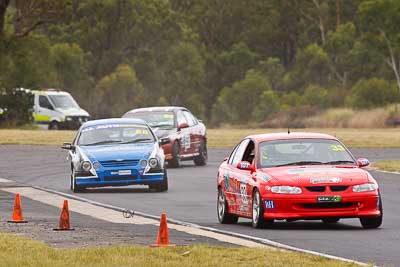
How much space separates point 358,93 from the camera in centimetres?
8269

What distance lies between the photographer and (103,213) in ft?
72.3

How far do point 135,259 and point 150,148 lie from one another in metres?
14.0

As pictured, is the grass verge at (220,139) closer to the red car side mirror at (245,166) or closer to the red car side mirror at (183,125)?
the red car side mirror at (183,125)

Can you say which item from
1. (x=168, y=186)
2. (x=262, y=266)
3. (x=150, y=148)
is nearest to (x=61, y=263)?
(x=262, y=266)

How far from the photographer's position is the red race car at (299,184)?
17719mm

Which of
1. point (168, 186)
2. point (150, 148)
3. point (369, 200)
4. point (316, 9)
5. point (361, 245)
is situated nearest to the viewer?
point (361, 245)

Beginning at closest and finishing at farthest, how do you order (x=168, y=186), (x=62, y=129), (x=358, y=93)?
(x=168, y=186) → (x=62, y=129) → (x=358, y=93)

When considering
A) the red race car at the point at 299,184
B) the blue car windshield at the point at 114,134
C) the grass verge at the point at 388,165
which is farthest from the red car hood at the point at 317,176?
the grass verge at the point at 388,165

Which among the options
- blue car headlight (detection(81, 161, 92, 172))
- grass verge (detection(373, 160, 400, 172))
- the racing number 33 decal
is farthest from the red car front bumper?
grass verge (detection(373, 160, 400, 172))

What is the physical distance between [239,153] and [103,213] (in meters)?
3.17

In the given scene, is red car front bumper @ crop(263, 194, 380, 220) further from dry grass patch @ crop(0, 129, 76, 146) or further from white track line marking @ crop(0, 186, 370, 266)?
dry grass patch @ crop(0, 129, 76, 146)

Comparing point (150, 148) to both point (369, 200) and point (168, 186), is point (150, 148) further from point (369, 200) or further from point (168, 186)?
point (369, 200)

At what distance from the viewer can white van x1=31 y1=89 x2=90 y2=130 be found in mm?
68188

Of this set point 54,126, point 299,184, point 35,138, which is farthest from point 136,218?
point 54,126
